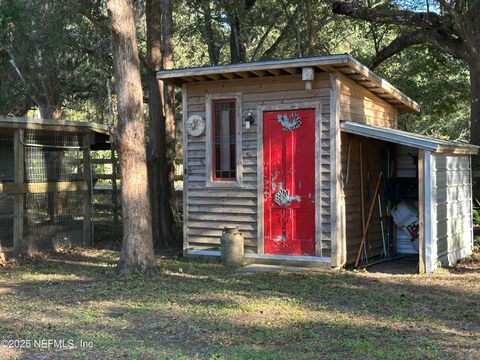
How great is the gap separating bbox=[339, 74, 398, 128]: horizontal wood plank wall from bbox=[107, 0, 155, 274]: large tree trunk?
11.0ft

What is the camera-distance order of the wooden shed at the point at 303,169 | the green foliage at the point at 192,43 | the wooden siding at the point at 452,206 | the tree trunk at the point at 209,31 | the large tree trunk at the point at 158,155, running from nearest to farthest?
the wooden shed at the point at 303,169, the wooden siding at the point at 452,206, the large tree trunk at the point at 158,155, the green foliage at the point at 192,43, the tree trunk at the point at 209,31

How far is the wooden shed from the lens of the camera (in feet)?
30.3

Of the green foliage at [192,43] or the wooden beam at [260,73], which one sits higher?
the green foliage at [192,43]

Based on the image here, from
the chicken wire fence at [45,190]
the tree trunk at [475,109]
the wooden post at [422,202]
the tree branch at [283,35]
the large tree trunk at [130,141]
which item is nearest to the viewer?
the large tree trunk at [130,141]

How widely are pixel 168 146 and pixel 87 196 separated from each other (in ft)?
6.66

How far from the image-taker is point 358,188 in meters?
10.3

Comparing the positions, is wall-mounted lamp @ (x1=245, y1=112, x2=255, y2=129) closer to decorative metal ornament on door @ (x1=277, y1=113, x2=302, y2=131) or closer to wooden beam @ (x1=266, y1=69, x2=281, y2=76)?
decorative metal ornament on door @ (x1=277, y1=113, x2=302, y2=131)

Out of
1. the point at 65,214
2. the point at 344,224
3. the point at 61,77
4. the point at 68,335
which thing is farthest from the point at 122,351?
the point at 61,77

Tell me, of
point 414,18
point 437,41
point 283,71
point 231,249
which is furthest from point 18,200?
point 437,41

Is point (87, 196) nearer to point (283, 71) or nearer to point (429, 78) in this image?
point (283, 71)

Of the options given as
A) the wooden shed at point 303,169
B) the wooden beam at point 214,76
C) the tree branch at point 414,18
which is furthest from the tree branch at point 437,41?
the wooden beam at point 214,76

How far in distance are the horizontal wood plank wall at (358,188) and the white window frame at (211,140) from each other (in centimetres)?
177

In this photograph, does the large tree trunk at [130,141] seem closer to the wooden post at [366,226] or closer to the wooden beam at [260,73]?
the wooden beam at [260,73]

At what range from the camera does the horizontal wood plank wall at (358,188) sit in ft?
32.3
